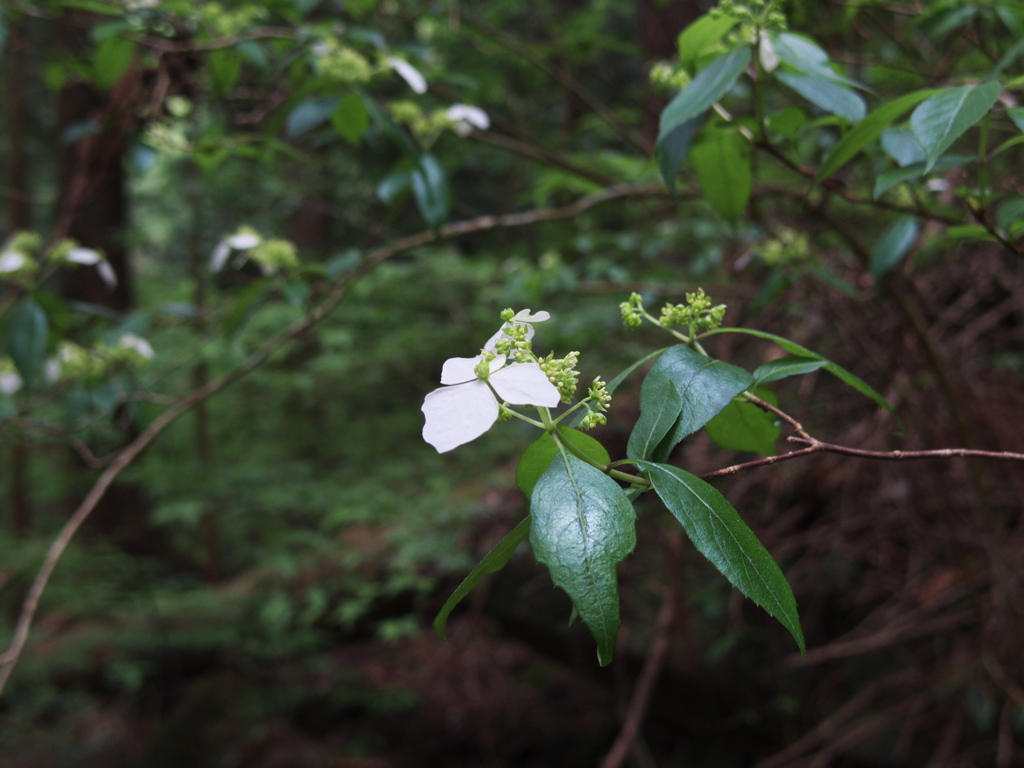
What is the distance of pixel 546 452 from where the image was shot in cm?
56

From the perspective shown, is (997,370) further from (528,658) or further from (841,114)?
(528,658)

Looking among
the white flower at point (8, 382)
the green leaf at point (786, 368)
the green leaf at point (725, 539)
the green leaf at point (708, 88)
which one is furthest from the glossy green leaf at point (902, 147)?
the white flower at point (8, 382)

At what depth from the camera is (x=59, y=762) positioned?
12.8 feet

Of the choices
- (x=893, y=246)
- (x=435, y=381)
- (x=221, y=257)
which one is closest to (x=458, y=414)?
(x=893, y=246)

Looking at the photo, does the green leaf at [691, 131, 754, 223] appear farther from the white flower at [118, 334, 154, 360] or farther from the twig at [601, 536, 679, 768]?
the white flower at [118, 334, 154, 360]

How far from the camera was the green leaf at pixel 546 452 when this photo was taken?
0.54 m

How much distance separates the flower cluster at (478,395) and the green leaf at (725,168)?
0.60m

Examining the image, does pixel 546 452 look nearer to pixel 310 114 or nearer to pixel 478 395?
pixel 478 395

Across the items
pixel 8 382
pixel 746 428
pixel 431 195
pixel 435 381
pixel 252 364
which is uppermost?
pixel 746 428

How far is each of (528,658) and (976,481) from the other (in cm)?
353

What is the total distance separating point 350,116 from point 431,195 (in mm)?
242

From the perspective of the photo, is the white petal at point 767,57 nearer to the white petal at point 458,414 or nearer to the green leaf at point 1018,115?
the green leaf at point 1018,115

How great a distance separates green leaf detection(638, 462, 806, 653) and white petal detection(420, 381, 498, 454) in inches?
5.2

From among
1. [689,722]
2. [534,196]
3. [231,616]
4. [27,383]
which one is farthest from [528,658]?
[27,383]
